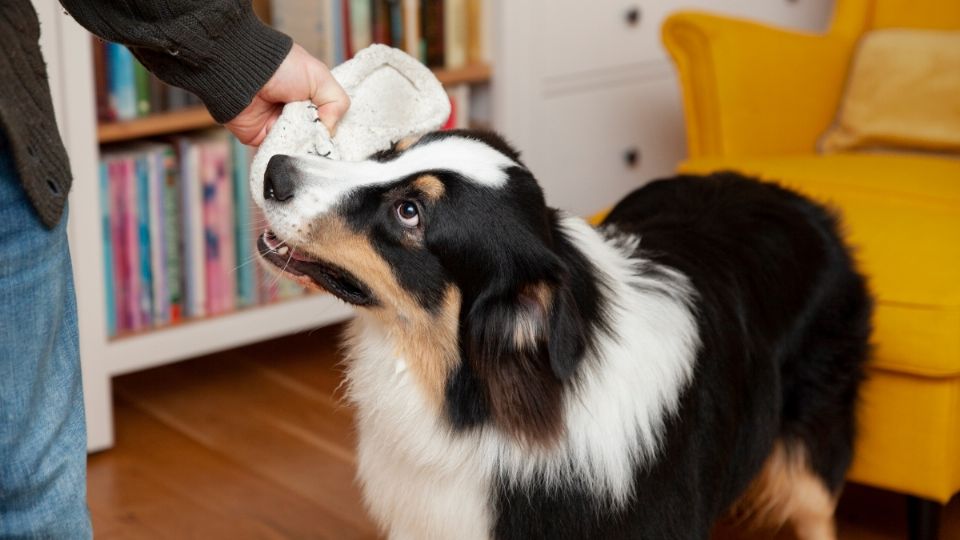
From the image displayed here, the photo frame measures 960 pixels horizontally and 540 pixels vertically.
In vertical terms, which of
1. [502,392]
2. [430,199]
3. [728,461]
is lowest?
[728,461]

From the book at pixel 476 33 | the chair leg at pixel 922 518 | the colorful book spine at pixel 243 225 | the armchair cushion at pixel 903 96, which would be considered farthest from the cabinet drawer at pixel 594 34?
the chair leg at pixel 922 518

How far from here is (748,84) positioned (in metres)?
2.79

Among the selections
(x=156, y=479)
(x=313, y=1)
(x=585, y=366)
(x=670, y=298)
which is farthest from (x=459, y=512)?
(x=313, y=1)

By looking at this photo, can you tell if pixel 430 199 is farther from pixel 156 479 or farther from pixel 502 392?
pixel 156 479

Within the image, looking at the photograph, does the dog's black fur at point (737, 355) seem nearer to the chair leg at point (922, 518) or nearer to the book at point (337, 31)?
the chair leg at point (922, 518)

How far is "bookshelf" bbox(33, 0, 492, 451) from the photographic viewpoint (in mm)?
2400

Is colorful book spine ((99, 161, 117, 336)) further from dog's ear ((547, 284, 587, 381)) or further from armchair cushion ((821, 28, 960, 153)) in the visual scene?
armchair cushion ((821, 28, 960, 153))

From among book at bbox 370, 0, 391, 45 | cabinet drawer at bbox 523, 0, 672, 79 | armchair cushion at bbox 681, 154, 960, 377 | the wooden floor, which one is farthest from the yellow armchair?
book at bbox 370, 0, 391, 45

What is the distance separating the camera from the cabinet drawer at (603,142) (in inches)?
126

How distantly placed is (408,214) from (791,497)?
0.88 metres

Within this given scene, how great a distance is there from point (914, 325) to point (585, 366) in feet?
2.39

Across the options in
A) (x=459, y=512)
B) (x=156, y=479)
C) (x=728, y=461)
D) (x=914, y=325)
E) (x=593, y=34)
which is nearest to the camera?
(x=459, y=512)

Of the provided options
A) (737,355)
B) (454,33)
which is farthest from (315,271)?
(454,33)

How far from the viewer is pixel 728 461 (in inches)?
70.9
